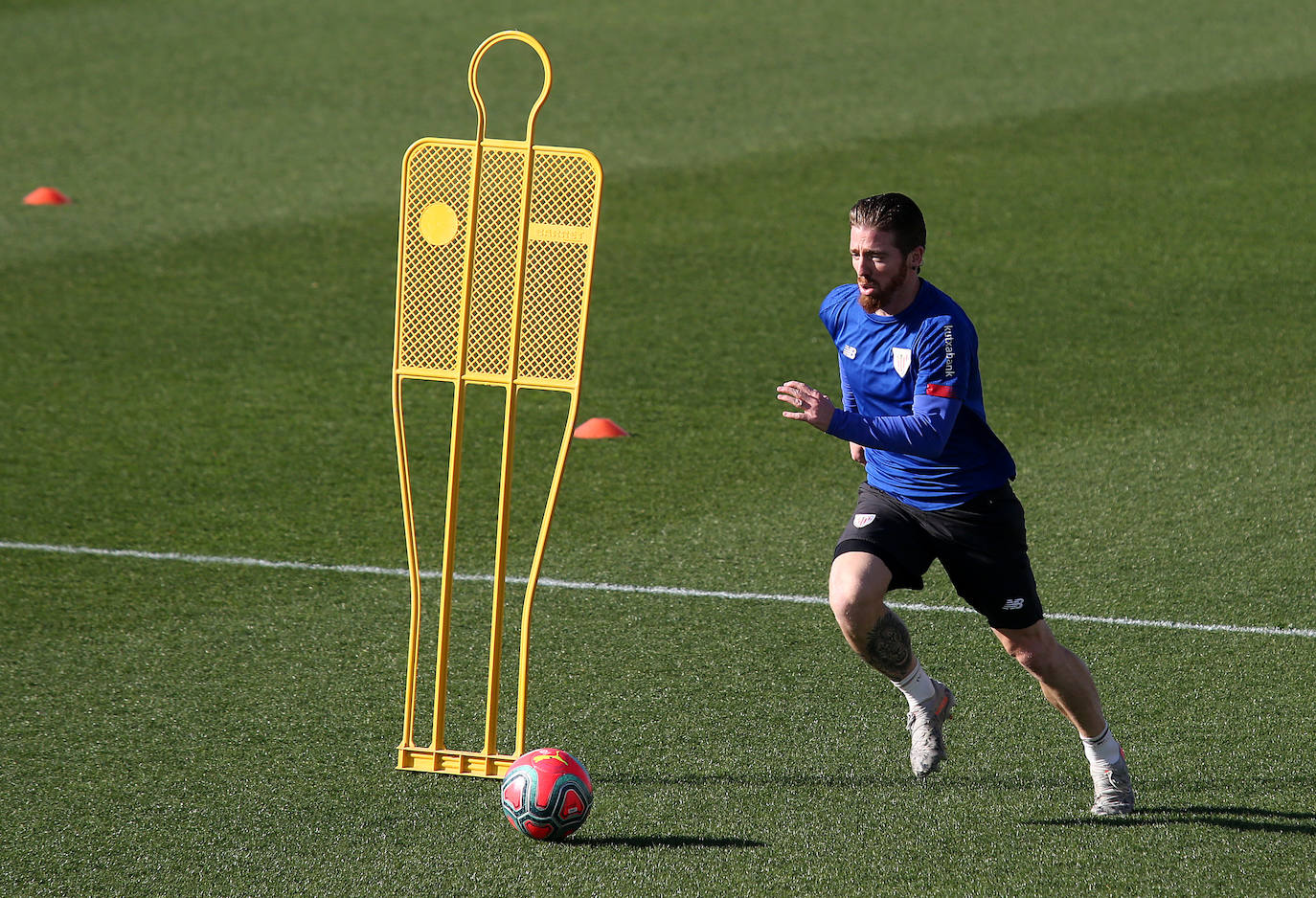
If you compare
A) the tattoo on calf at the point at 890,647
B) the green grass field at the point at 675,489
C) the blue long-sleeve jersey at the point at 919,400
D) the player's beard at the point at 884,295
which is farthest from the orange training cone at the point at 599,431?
the player's beard at the point at 884,295

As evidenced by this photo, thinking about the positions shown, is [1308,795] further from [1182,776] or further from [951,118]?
[951,118]

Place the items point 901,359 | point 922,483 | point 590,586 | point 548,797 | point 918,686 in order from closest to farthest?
point 548,797, point 901,359, point 922,483, point 918,686, point 590,586

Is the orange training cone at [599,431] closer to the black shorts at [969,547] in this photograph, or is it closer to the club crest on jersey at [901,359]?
the black shorts at [969,547]

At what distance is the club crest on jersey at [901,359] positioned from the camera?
17.3 ft

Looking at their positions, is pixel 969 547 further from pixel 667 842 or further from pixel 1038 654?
pixel 667 842

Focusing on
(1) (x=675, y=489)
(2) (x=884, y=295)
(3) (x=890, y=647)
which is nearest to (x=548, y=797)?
(3) (x=890, y=647)

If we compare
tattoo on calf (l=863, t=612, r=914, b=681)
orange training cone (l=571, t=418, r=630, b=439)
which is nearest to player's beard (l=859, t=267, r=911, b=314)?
tattoo on calf (l=863, t=612, r=914, b=681)

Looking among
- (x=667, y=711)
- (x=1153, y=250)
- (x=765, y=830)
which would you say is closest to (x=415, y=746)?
(x=667, y=711)

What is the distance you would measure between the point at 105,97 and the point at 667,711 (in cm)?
1461

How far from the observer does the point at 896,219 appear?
516 cm

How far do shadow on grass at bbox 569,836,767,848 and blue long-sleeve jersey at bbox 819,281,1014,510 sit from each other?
4.07 ft

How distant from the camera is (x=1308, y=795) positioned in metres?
5.47

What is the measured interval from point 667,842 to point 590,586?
229 centimetres

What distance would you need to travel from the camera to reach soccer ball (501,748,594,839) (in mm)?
5133
